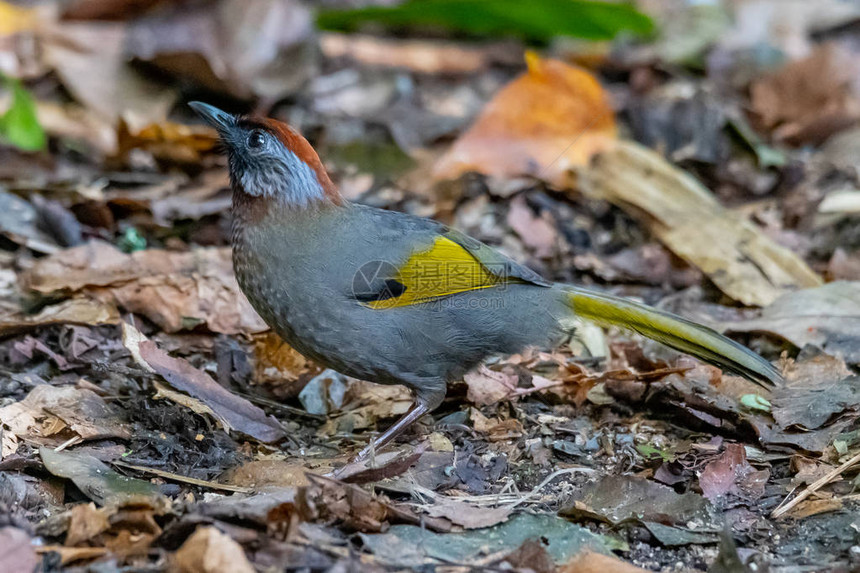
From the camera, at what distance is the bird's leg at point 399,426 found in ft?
12.7

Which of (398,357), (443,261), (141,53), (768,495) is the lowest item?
(768,495)

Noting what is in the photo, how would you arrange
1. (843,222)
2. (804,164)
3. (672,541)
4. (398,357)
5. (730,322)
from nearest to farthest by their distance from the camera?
1. (672,541)
2. (398,357)
3. (730,322)
4. (843,222)
5. (804,164)

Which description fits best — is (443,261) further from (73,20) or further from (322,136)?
(73,20)

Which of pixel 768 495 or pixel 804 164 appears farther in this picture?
pixel 804 164

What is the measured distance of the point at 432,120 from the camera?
22.9 feet

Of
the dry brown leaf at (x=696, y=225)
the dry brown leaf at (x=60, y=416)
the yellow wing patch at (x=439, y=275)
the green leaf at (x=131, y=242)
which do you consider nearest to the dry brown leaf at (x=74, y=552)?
the dry brown leaf at (x=60, y=416)

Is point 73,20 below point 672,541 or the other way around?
the other way around

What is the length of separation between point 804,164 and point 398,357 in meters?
3.89

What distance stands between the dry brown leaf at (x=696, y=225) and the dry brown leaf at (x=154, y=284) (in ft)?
8.19

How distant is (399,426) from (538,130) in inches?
117

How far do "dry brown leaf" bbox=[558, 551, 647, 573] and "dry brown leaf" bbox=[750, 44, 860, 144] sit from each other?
4.94 meters

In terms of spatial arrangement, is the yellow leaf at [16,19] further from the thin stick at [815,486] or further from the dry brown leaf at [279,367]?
the thin stick at [815,486]

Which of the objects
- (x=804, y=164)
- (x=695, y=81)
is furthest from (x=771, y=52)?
(x=804, y=164)

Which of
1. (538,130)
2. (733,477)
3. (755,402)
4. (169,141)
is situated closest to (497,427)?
(733,477)
